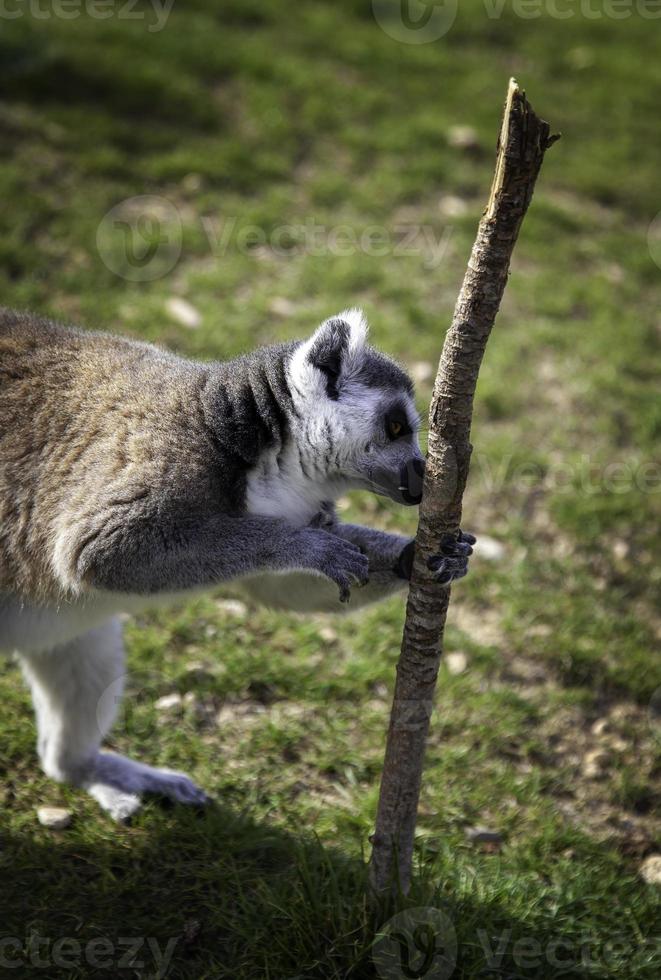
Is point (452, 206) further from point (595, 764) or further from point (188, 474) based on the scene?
point (188, 474)

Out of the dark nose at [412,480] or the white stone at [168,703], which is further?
the white stone at [168,703]

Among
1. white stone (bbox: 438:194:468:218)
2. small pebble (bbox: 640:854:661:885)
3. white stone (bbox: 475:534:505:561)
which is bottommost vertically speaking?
small pebble (bbox: 640:854:661:885)

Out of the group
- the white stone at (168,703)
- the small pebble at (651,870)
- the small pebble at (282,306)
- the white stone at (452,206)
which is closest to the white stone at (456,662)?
the small pebble at (651,870)

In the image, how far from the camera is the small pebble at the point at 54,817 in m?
3.59

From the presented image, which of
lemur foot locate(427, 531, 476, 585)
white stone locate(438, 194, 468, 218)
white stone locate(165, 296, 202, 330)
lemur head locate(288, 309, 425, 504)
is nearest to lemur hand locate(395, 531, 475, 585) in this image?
lemur foot locate(427, 531, 476, 585)

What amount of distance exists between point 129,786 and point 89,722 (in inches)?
11.2

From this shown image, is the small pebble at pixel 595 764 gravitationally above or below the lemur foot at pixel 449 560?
below

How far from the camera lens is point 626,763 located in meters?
4.25

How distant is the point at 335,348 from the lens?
3.24m

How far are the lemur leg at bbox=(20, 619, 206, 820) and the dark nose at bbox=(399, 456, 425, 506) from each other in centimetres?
130

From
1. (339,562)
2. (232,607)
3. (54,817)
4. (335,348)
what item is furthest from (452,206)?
(54,817)

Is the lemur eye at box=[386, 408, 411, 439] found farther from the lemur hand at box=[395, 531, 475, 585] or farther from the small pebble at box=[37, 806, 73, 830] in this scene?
the small pebble at box=[37, 806, 73, 830]

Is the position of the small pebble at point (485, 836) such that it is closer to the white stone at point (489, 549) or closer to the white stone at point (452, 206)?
the white stone at point (489, 549)

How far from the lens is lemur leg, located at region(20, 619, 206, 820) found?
3646 millimetres
